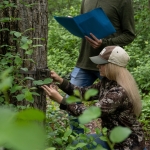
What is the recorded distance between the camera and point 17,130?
432mm

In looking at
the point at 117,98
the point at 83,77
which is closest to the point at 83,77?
the point at 83,77

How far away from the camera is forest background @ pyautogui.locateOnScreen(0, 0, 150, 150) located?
440 mm

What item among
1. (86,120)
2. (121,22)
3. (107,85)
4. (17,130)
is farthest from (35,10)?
(17,130)

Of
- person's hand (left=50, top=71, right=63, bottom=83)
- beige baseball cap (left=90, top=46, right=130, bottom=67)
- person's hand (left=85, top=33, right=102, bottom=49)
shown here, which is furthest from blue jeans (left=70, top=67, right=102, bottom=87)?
beige baseball cap (left=90, top=46, right=130, bottom=67)

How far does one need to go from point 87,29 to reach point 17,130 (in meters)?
2.83

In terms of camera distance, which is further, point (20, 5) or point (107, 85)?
point (107, 85)

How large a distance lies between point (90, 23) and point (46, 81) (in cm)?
112

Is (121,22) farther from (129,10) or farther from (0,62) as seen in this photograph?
(0,62)

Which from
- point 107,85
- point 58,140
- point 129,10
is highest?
point 129,10

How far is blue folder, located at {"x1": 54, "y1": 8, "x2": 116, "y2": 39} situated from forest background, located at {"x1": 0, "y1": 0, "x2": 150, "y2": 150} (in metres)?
0.30

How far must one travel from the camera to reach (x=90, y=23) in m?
3.09

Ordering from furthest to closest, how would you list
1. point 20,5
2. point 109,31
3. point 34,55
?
1. point 109,31
2. point 34,55
3. point 20,5

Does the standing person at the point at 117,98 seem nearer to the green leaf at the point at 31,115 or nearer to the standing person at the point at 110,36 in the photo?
the standing person at the point at 110,36

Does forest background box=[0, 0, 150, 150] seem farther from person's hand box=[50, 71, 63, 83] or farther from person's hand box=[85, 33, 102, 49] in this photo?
person's hand box=[85, 33, 102, 49]
